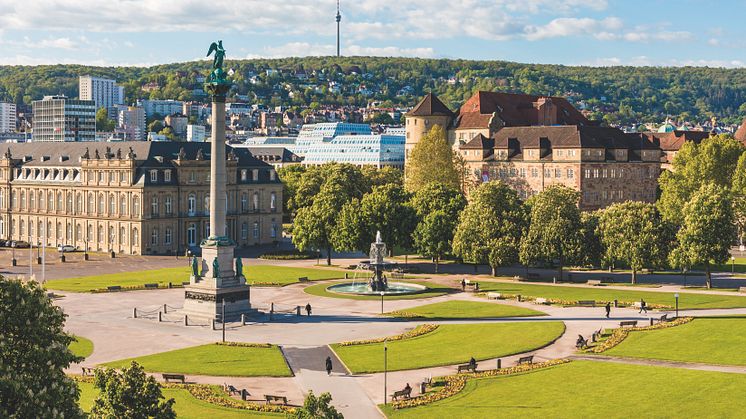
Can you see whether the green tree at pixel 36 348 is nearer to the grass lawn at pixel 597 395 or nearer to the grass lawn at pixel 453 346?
the grass lawn at pixel 597 395

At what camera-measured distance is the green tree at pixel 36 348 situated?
3831 cm

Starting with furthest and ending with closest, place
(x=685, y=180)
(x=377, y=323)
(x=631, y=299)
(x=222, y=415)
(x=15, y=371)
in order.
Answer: (x=685, y=180)
(x=631, y=299)
(x=377, y=323)
(x=222, y=415)
(x=15, y=371)

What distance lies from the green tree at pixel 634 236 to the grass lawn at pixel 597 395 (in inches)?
1852

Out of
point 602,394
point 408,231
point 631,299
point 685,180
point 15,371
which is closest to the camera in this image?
point 15,371

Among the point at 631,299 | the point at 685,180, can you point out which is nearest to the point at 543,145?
the point at 685,180

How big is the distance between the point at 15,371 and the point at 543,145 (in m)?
150

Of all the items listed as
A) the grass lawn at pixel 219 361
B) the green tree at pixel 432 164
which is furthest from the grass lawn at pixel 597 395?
the green tree at pixel 432 164

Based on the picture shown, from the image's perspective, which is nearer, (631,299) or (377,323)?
(377,323)

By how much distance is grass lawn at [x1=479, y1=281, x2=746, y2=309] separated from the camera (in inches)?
3907

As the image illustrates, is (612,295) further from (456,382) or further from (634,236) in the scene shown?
(456,382)

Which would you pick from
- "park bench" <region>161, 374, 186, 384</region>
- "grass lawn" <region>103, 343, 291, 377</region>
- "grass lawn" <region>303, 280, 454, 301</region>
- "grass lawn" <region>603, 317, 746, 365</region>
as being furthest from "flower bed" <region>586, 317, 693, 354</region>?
"park bench" <region>161, 374, 186, 384</region>

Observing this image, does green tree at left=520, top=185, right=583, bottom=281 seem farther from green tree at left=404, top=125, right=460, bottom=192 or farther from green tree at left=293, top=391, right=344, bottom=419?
green tree at left=293, top=391, right=344, bottom=419

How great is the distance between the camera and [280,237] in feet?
572

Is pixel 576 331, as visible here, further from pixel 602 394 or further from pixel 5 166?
pixel 5 166
